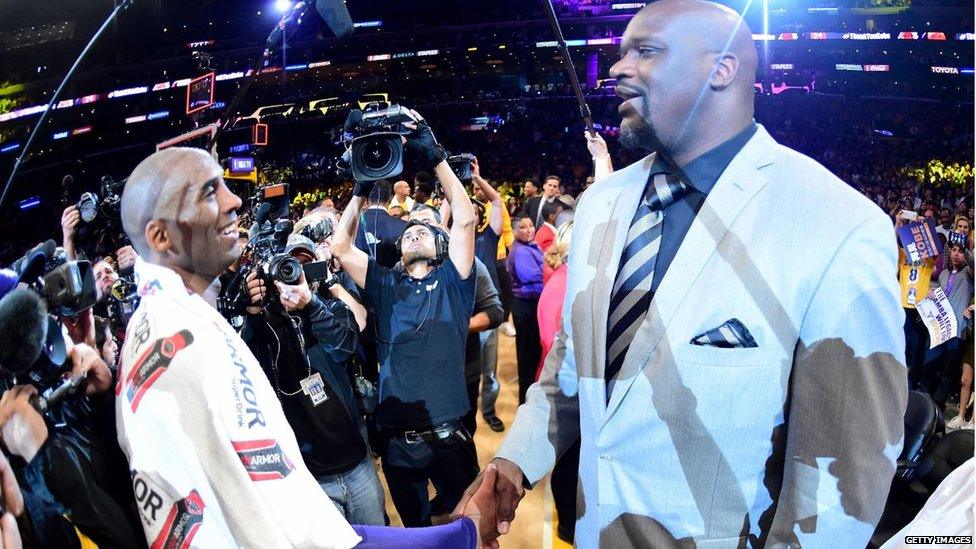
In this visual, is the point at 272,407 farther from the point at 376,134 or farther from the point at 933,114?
the point at 933,114

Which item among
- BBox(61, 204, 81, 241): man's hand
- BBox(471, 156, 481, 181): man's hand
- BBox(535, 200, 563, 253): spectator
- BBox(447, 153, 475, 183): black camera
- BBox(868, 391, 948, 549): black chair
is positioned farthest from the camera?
BBox(535, 200, 563, 253): spectator

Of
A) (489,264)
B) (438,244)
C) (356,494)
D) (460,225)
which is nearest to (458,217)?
(460,225)

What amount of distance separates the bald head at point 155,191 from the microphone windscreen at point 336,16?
2.13 m

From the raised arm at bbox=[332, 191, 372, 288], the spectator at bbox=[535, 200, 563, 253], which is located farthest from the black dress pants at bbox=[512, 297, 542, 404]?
the raised arm at bbox=[332, 191, 372, 288]

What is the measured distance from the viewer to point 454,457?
3123mm

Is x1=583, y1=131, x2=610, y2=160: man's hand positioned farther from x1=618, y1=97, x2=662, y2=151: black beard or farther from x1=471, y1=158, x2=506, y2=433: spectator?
x1=618, y1=97, x2=662, y2=151: black beard

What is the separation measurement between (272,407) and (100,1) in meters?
21.0

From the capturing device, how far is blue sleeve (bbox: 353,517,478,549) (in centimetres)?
153

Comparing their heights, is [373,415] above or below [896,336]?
below

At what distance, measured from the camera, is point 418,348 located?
3.12m

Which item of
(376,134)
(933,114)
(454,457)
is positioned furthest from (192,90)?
(933,114)

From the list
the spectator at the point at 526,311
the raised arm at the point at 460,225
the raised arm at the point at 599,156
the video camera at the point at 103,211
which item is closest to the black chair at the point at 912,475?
the raised arm at the point at 599,156

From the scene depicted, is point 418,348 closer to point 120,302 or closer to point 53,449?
point 120,302

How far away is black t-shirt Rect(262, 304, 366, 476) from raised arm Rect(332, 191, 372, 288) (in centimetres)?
57
